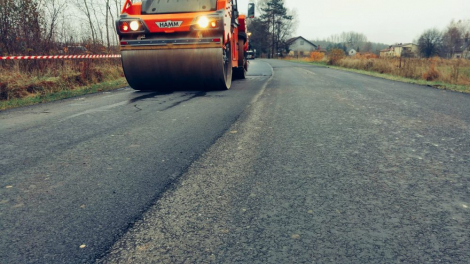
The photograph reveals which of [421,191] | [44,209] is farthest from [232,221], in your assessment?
[421,191]

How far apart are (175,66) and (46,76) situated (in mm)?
4456

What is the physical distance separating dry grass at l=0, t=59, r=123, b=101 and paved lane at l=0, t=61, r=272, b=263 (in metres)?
2.64

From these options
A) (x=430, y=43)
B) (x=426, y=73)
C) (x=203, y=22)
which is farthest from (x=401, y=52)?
(x=203, y=22)

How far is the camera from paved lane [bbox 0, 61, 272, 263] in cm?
190

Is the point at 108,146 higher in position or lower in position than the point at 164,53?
lower

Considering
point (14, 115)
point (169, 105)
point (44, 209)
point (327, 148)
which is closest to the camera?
point (44, 209)

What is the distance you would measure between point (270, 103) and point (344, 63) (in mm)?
22791

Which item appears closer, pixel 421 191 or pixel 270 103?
pixel 421 191

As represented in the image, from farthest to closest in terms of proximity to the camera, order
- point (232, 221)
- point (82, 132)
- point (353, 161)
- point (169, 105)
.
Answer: point (169, 105)
point (82, 132)
point (353, 161)
point (232, 221)

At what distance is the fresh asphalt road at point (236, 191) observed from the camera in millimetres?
1791

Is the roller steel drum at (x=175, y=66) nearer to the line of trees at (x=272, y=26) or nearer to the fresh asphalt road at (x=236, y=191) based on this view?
the fresh asphalt road at (x=236, y=191)

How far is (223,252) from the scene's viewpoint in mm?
1754

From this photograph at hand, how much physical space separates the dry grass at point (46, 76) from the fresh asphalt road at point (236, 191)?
3.88 meters

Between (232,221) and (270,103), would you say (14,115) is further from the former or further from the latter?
(232,221)
